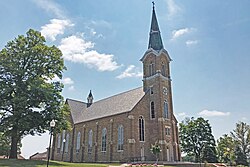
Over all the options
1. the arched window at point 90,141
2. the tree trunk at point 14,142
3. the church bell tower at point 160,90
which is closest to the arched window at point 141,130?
the church bell tower at point 160,90

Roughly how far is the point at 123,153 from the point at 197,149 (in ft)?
84.6

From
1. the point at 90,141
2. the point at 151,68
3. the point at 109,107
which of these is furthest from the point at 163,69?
the point at 90,141

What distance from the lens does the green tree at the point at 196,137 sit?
52000 mm

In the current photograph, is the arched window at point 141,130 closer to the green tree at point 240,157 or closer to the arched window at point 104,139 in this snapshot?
the arched window at point 104,139

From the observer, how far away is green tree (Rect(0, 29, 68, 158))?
87.2 feet

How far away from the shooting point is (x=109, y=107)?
42.9 m

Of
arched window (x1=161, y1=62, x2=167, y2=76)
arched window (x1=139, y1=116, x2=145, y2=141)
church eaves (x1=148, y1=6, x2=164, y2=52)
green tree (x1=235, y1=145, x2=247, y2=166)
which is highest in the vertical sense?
church eaves (x1=148, y1=6, x2=164, y2=52)

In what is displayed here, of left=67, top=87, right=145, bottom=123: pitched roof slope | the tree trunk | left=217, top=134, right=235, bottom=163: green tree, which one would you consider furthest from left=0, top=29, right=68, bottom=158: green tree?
left=217, top=134, right=235, bottom=163: green tree

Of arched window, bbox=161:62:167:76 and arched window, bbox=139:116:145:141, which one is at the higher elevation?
arched window, bbox=161:62:167:76

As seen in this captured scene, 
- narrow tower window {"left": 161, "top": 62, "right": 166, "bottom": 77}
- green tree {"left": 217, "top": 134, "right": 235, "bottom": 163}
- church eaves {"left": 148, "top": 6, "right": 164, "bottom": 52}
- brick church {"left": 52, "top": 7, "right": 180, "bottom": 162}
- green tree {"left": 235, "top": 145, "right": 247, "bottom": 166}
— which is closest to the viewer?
brick church {"left": 52, "top": 7, "right": 180, "bottom": 162}

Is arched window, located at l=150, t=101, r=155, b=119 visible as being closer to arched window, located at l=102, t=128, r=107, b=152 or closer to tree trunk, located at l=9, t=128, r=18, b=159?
arched window, located at l=102, t=128, r=107, b=152

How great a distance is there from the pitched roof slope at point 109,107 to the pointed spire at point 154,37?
8.24 metres

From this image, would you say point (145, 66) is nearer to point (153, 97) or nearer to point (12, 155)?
point (153, 97)

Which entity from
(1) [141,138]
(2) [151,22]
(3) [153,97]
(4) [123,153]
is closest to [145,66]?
(3) [153,97]
